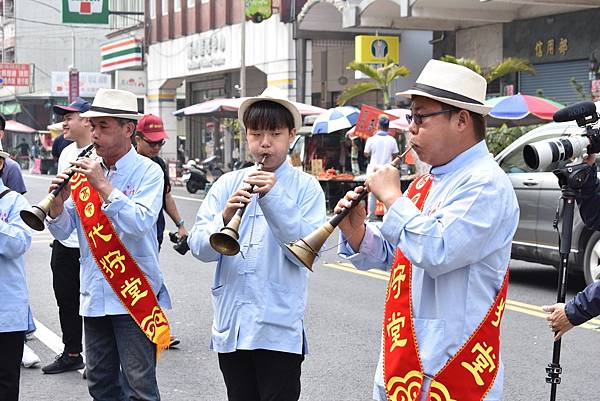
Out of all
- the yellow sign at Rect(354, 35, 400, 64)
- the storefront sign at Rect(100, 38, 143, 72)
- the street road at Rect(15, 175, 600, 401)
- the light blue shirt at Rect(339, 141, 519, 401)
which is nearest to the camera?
the light blue shirt at Rect(339, 141, 519, 401)

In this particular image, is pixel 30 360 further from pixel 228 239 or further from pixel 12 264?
pixel 228 239

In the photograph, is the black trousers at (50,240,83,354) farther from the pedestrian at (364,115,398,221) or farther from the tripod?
the pedestrian at (364,115,398,221)

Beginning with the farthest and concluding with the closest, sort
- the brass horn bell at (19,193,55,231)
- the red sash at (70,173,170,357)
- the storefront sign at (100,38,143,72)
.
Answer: the storefront sign at (100,38,143,72), the red sash at (70,173,170,357), the brass horn bell at (19,193,55,231)

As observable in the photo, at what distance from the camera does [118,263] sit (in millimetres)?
5070

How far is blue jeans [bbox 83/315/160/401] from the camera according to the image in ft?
16.2

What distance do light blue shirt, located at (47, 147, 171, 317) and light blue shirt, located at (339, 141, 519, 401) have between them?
6.20 ft

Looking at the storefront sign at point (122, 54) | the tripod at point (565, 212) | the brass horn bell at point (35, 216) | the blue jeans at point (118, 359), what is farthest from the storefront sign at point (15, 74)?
the tripod at point (565, 212)

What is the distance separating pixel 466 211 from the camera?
10.6 feet

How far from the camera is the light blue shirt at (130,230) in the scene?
4.93 m

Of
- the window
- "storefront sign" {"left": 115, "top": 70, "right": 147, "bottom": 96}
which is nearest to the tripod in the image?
"storefront sign" {"left": 115, "top": 70, "right": 147, "bottom": 96}

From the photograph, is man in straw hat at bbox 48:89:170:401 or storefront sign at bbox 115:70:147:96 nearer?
man in straw hat at bbox 48:89:170:401

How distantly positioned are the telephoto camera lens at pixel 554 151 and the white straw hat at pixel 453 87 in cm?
66

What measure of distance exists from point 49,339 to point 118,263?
365 centimetres

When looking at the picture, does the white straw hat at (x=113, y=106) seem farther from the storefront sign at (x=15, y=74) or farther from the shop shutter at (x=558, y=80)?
the storefront sign at (x=15, y=74)
